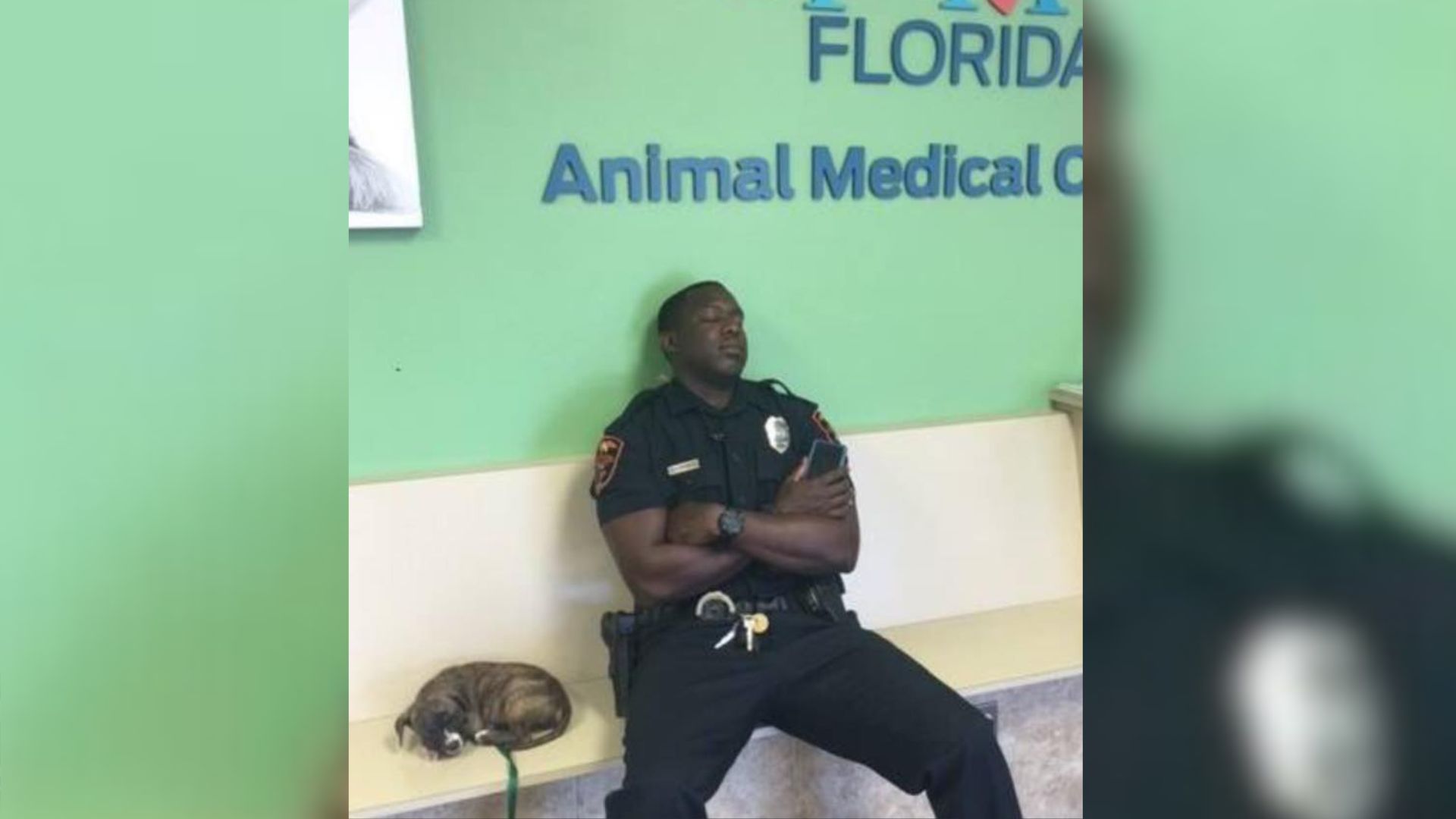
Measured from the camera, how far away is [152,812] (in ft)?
0.97

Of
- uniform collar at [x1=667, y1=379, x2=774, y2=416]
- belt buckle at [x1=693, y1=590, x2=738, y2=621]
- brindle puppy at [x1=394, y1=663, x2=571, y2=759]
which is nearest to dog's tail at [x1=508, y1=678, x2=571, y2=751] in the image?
brindle puppy at [x1=394, y1=663, x2=571, y2=759]

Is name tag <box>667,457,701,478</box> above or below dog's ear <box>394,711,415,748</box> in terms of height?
above

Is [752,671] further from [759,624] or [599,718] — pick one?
[599,718]

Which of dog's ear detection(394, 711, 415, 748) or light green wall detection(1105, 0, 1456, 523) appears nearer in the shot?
light green wall detection(1105, 0, 1456, 523)

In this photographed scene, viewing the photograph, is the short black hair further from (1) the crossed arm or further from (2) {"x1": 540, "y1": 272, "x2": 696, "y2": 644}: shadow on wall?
(1) the crossed arm

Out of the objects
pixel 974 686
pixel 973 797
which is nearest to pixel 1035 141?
pixel 974 686

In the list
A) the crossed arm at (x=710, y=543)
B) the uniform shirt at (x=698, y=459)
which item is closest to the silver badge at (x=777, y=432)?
the uniform shirt at (x=698, y=459)

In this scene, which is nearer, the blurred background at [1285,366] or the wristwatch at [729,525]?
the blurred background at [1285,366]

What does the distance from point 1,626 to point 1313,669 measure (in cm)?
33

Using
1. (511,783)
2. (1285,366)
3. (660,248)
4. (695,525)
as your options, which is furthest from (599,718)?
(1285,366)

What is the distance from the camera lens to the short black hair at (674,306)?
1.92 meters

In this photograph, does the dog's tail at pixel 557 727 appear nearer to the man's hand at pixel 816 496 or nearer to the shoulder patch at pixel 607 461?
the shoulder patch at pixel 607 461

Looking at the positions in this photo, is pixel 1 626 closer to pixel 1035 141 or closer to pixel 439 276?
pixel 439 276

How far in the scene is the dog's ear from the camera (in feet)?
5.69
